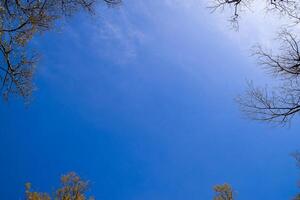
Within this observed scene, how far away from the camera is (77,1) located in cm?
671

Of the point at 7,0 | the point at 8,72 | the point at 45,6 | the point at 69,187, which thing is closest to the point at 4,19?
the point at 7,0

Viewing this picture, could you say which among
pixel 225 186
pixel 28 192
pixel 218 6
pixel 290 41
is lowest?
pixel 290 41

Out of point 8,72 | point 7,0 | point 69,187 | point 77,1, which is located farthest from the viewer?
point 69,187

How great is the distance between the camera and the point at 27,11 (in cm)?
631

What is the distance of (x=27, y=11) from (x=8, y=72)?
1878 millimetres

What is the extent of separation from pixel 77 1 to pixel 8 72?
258 cm

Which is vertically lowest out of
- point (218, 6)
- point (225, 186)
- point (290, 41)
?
point (290, 41)

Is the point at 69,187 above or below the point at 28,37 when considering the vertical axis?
above

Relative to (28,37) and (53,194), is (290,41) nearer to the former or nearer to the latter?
(28,37)

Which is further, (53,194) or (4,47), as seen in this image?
(53,194)

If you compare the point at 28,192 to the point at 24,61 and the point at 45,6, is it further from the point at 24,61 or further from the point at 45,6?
the point at 45,6

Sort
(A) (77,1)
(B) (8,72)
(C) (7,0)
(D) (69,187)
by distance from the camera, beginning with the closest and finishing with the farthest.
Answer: (C) (7,0) → (A) (77,1) → (B) (8,72) → (D) (69,187)

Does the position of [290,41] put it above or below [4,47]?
below

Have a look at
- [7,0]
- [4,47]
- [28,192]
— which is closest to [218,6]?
[7,0]
